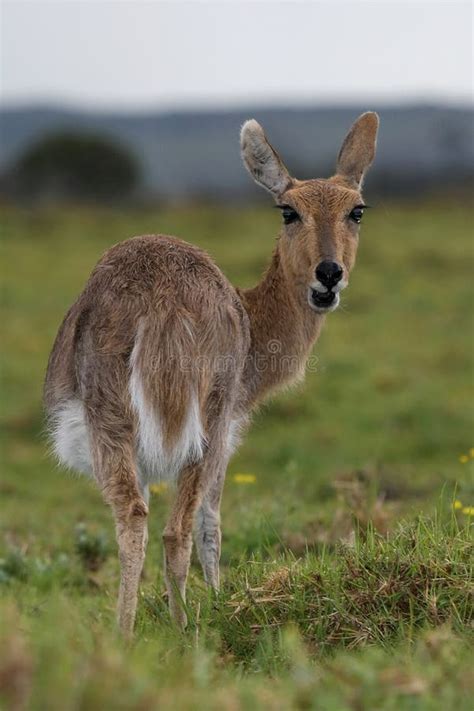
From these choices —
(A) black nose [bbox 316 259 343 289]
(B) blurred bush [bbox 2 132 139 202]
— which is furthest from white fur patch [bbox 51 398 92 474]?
(B) blurred bush [bbox 2 132 139 202]

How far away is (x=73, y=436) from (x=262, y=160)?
7.96 feet

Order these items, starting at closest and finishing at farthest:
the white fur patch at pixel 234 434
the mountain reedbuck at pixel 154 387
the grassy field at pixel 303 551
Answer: the grassy field at pixel 303 551
the mountain reedbuck at pixel 154 387
the white fur patch at pixel 234 434

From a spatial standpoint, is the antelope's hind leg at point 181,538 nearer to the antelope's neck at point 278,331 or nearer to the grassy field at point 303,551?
the grassy field at point 303,551

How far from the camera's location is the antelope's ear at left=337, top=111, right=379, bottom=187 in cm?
728

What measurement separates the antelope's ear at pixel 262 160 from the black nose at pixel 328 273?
0.93 metres

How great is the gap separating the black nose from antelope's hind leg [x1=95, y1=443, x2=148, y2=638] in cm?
176

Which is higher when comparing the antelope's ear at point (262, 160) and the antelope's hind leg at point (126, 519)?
the antelope's ear at point (262, 160)

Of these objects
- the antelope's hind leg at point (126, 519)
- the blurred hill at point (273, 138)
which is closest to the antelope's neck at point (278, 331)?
the antelope's hind leg at point (126, 519)

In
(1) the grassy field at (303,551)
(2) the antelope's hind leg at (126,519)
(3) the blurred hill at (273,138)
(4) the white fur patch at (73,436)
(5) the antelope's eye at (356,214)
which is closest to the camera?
(1) the grassy field at (303,551)

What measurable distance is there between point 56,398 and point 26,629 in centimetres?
158

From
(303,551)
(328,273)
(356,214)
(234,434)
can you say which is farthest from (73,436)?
(356,214)

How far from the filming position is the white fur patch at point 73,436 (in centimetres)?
527

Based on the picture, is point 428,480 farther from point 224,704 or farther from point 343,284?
point 224,704

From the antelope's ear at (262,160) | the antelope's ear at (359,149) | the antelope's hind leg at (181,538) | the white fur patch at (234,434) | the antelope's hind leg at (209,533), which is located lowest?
the antelope's hind leg at (181,538)
